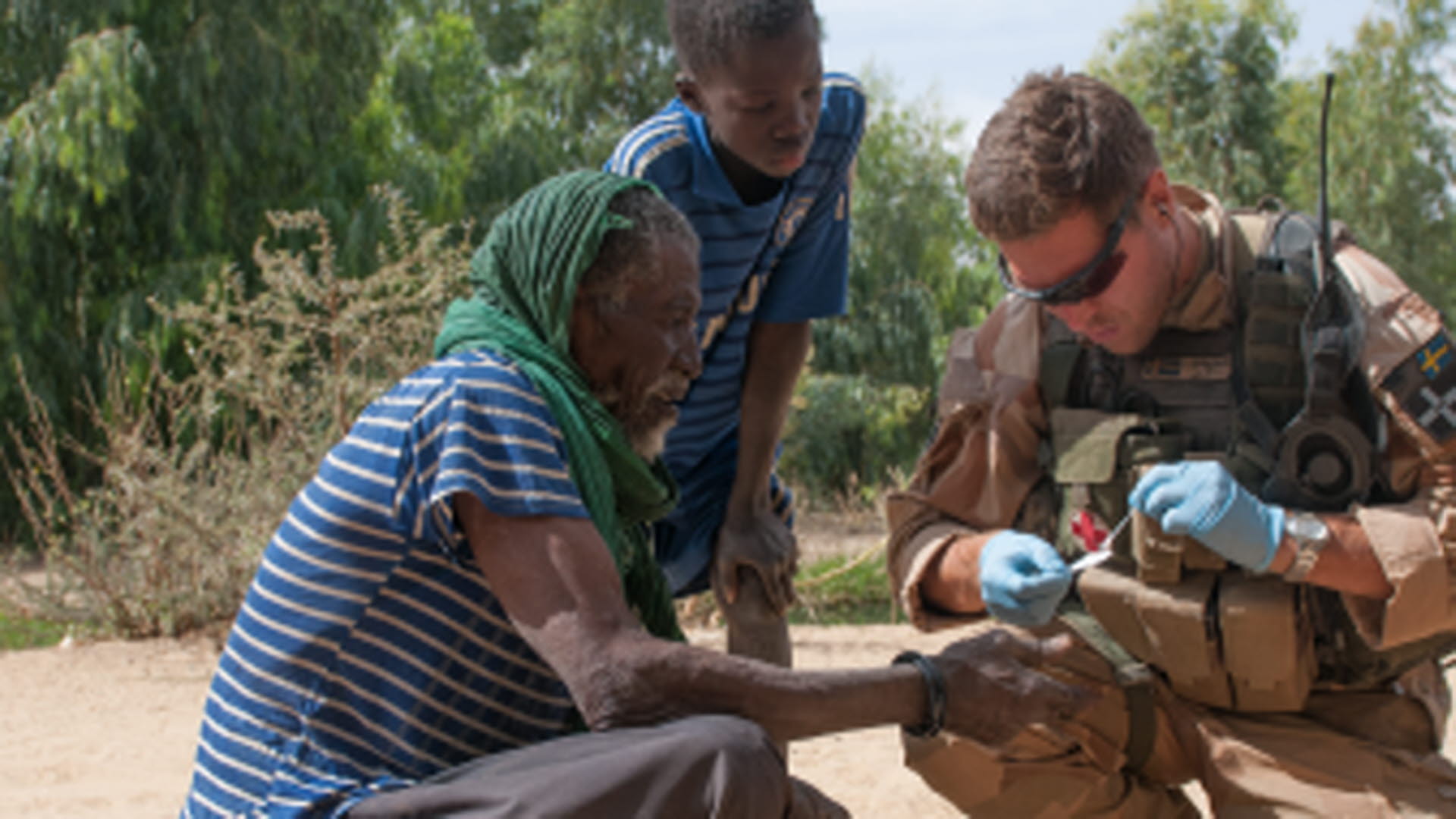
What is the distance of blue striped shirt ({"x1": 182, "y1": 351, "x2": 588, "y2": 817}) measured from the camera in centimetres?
192

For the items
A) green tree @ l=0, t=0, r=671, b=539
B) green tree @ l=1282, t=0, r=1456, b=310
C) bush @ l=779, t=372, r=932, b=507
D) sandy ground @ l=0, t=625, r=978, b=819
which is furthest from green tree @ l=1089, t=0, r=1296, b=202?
sandy ground @ l=0, t=625, r=978, b=819

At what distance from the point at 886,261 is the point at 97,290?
10.1 meters

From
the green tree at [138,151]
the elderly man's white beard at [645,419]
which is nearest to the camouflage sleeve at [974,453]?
the elderly man's white beard at [645,419]

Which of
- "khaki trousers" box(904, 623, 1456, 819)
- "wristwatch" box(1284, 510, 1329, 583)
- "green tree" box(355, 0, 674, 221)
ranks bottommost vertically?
"khaki trousers" box(904, 623, 1456, 819)

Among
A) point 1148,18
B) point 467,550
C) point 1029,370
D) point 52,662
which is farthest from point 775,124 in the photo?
point 1148,18

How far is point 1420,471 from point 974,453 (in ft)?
3.08

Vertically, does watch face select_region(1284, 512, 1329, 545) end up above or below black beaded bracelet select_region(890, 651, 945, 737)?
above

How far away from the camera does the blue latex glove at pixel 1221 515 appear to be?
8.59ft

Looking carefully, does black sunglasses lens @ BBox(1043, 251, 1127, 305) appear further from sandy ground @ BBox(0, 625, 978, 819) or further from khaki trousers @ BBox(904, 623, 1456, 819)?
sandy ground @ BBox(0, 625, 978, 819)

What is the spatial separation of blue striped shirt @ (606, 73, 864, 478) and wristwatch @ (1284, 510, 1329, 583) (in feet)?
3.82

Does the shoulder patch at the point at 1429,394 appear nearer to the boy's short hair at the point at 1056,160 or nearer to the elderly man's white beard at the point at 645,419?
the boy's short hair at the point at 1056,160

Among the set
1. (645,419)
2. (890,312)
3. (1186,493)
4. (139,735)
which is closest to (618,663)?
(645,419)

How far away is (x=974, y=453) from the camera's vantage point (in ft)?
10.6

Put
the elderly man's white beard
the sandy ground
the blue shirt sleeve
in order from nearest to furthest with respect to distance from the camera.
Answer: the blue shirt sleeve → the elderly man's white beard → the sandy ground
